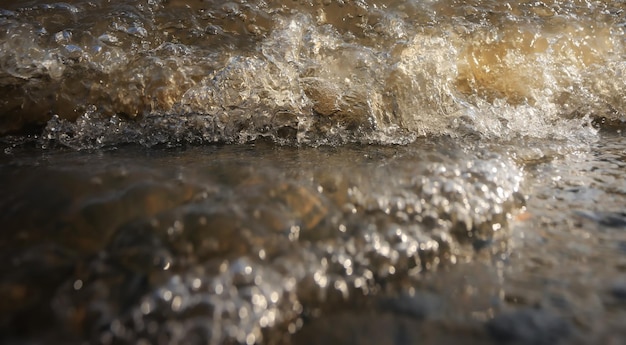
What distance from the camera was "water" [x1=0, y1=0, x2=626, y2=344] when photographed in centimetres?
98

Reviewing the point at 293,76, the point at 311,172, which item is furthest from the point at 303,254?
the point at 293,76

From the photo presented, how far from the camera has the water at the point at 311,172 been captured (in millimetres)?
980

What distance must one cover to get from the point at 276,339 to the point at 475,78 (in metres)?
2.48

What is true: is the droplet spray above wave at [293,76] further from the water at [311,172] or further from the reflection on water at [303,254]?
the reflection on water at [303,254]

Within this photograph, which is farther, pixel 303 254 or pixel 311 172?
pixel 311 172

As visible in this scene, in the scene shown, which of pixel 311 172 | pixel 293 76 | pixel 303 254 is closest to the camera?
pixel 303 254

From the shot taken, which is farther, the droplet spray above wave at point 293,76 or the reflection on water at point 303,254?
the droplet spray above wave at point 293,76

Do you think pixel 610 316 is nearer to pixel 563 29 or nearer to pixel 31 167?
pixel 31 167

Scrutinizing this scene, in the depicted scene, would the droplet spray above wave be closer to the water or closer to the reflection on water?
the water

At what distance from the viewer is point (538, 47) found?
314 cm

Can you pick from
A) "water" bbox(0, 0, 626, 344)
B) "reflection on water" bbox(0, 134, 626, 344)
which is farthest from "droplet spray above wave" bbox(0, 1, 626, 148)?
"reflection on water" bbox(0, 134, 626, 344)

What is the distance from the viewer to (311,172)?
154 cm

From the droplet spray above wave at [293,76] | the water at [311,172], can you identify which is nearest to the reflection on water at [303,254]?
the water at [311,172]

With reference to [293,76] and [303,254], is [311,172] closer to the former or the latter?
[303,254]
